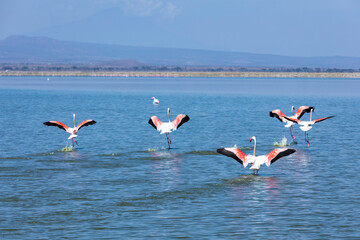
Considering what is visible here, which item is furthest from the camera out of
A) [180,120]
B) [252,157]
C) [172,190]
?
[180,120]

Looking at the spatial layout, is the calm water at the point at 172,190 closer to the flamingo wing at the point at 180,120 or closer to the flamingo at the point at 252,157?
the flamingo at the point at 252,157

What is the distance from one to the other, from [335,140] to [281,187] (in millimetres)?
13387

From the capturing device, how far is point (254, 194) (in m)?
17.9

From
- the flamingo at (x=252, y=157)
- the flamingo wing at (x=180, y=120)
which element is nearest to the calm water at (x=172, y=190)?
the flamingo at (x=252, y=157)

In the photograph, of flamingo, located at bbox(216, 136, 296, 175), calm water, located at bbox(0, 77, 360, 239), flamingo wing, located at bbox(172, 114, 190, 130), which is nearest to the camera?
calm water, located at bbox(0, 77, 360, 239)

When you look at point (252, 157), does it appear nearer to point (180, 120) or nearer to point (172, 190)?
point (172, 190)

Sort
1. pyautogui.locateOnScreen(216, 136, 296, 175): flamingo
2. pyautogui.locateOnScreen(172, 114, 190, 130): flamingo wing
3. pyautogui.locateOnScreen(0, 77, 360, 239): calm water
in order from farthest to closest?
pyautogui.locateOnScreen(172, 114, 190, 130): flamingo wing, pyautogui.locateOnScreen(216, 136, 296, 175): flamingo, pyautogui.locateOnScreen(0, 77, 360, 239): calm water

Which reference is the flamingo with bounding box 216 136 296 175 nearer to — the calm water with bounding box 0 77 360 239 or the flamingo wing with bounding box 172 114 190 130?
the calm water with bounding box 0 77 360 239

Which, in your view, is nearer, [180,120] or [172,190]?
[172,190]

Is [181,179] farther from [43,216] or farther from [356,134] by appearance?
[356,134]

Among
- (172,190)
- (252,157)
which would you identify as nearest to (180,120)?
(252,157)

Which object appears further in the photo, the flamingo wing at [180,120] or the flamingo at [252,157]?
the flamingo wing at [180,120]

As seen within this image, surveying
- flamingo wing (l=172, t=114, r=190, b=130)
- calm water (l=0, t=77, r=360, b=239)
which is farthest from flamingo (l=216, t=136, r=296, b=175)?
flamingo wing (l=172, t=114, r=190, b=130)

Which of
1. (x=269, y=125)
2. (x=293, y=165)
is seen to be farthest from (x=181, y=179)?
(x=269, y=125)
